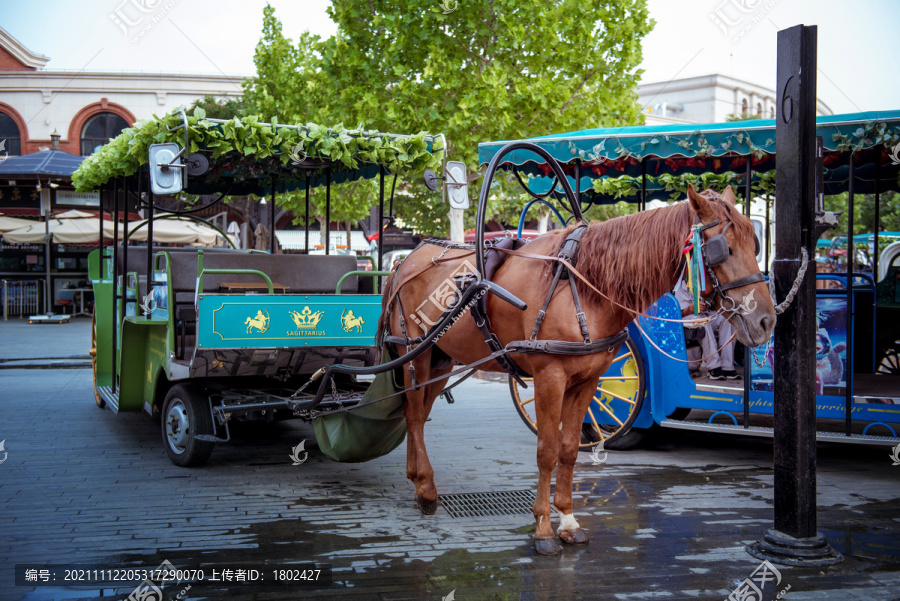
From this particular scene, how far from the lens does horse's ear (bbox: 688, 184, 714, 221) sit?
3.62 m

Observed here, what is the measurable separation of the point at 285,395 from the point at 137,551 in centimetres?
236

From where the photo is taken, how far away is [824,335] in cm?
570

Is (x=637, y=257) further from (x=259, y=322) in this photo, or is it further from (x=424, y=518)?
(x=259, y=322)

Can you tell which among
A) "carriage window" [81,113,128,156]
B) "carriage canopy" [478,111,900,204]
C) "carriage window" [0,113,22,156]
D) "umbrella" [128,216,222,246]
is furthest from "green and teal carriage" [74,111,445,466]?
"carriage window" [0,113,22,156]

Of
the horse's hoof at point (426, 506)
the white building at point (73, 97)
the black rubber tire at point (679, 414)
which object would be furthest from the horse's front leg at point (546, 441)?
the white building at point (73, 97)

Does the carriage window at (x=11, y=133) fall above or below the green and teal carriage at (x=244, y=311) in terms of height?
above

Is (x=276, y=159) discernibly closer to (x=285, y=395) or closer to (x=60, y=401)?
(x=285, y=395)

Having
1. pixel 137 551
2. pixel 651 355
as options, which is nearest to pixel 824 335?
pixel 651 355

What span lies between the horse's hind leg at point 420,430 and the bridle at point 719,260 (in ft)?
6.87

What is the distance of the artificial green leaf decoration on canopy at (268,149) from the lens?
531 cm

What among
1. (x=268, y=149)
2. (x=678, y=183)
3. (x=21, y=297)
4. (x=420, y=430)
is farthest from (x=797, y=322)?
(x=21, y=297)

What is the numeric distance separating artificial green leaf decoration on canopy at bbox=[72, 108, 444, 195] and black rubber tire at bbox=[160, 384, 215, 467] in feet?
6.33

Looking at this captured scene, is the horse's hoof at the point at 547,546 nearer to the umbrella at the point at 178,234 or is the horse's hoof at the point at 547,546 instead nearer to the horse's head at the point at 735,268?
the horse's head at the point at 735,268

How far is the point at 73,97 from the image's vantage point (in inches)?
1128
